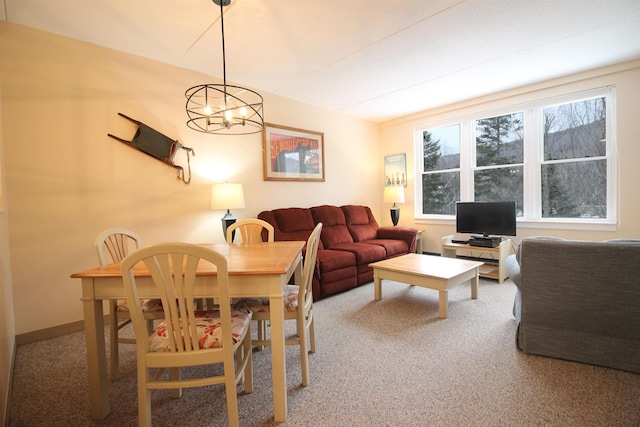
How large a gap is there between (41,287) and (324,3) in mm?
3230

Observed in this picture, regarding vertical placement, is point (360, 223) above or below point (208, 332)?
above

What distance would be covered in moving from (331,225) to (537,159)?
2.96 m

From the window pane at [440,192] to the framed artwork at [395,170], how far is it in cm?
37

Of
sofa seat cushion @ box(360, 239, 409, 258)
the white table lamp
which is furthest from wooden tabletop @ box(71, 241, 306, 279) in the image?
sofa seat cushion @ box(360, 239, 409, 258)

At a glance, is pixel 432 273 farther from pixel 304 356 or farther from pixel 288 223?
pixel 288 223

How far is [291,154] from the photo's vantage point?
4.28 m

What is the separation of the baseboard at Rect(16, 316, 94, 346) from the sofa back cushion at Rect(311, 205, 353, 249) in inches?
101

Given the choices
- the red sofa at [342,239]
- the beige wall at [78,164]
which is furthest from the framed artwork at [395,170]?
the beige wall at [78,164]

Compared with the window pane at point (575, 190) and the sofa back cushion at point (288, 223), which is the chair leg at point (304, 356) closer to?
the sofa back cushion at point (288, 223)

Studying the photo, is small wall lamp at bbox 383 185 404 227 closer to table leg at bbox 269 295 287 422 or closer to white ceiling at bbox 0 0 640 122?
white ceiling at bbox 0 0 640 122

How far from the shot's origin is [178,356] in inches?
51.7

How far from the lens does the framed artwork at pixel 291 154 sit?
402cm

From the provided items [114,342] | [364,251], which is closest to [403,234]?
[364,251]

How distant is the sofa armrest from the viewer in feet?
14.4
